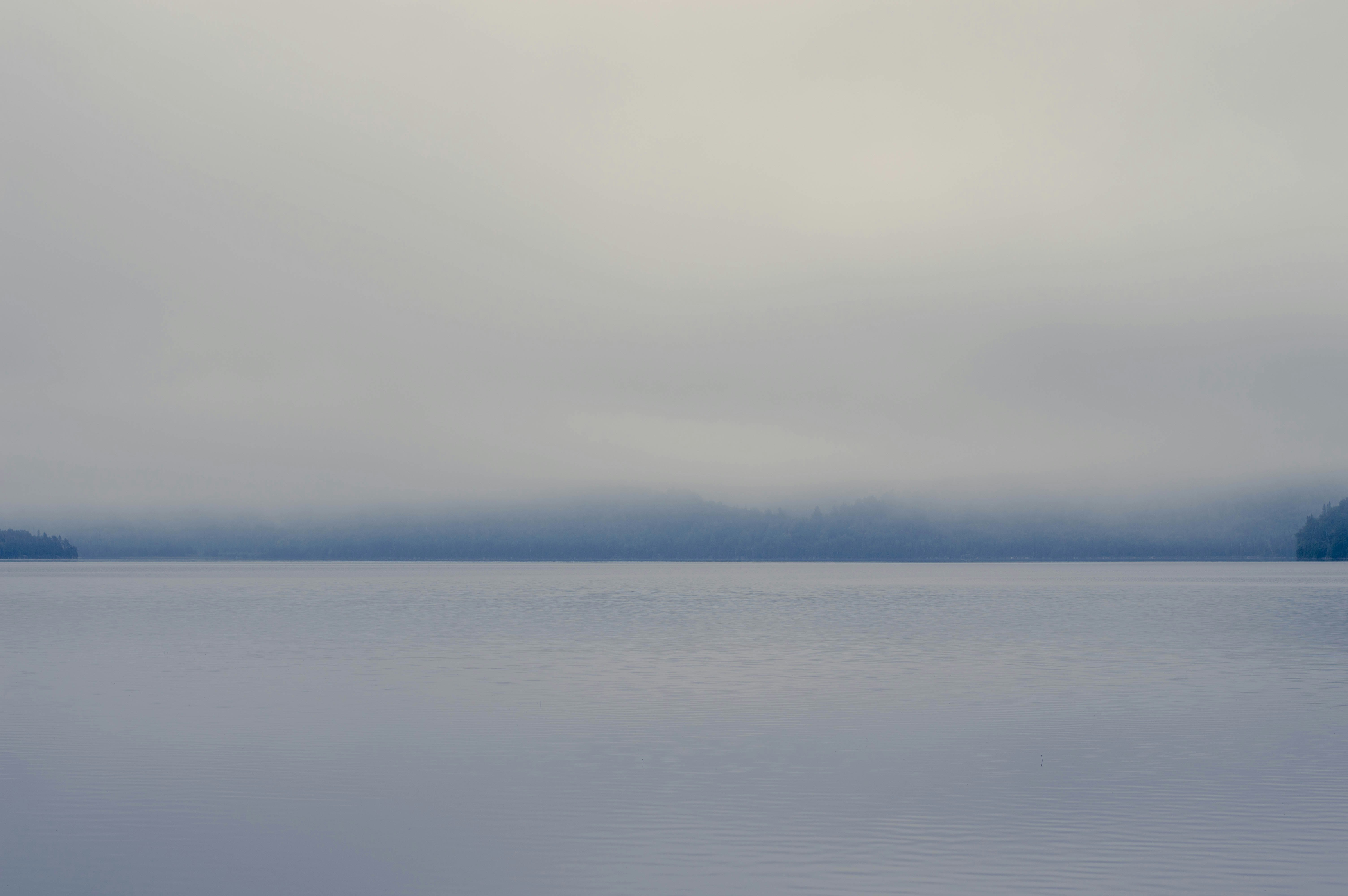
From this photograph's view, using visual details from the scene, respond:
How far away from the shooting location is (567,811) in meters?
25.0

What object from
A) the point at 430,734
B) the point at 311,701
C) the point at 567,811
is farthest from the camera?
the point at 311,701

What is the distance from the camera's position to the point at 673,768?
29.7m

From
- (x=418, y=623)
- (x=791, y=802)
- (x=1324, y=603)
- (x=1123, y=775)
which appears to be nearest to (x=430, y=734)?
(x=791, y=802)

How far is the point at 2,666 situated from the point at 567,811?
135 ft

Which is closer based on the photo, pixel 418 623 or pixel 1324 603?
pixel 418 623

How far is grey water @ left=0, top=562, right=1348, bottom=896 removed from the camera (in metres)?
20.7

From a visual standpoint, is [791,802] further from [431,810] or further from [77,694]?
[77,694]

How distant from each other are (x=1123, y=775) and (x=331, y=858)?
17.9m

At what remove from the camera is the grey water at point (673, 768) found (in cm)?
2069

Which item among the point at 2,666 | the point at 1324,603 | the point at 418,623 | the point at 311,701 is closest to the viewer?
the point at 311,701

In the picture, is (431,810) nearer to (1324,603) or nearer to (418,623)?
(418,623)

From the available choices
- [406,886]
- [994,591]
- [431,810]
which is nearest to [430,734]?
[431,810]

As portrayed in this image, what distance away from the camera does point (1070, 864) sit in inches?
818

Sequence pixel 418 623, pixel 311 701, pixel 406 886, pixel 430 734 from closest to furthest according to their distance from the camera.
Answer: pixel 406 886 < pixel 430 734 < pixel 311 701 < pixel 418 623
